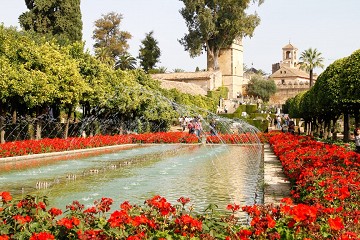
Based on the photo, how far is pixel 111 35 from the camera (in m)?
59.0

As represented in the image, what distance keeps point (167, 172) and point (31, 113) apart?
15.0 m

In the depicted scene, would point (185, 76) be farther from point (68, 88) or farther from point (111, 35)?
point (68, 88)

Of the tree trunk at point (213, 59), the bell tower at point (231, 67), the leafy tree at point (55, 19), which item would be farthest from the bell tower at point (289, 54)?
the leafy tree at point (55, 19)

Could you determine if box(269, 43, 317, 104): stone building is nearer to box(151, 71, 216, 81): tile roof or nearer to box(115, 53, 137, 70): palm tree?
box(151, 71, 216, 81): tile roof

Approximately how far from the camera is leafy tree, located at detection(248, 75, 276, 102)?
3088 inches

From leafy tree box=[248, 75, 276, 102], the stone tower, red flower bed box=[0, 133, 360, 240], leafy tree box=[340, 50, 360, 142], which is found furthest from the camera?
leafy tree box=[248, 75, 276, 102]

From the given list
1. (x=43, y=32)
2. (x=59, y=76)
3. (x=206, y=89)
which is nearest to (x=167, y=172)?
(x=59, y=76)

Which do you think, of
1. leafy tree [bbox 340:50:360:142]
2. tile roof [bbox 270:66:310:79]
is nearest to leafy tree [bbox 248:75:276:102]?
tile roof [bbox 270:66:310:79]

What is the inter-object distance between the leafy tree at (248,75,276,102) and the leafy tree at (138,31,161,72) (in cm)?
1933

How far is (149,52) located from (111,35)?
714cm

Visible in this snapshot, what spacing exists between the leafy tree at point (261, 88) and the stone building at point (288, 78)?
8.75 feet

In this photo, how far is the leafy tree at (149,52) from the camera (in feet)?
212

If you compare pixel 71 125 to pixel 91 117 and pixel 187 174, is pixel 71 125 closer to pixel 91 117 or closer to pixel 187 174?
pixel 91 117

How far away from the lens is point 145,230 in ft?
13.1
